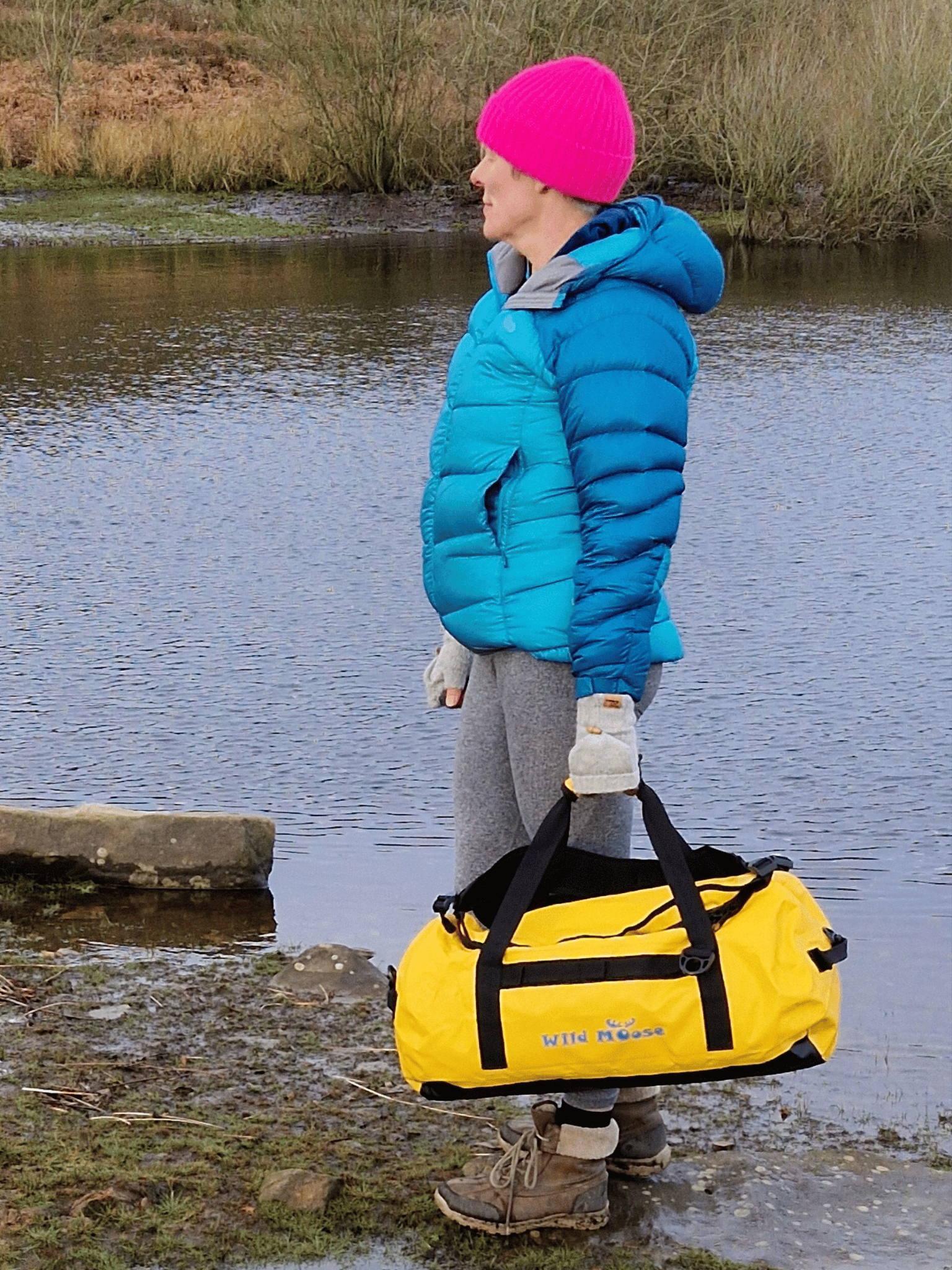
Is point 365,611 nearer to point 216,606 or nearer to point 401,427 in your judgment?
point 216,606

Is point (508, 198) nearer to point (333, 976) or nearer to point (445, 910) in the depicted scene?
point (445, 910)

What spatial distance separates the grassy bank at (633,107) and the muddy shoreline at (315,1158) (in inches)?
764

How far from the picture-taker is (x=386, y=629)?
724cm

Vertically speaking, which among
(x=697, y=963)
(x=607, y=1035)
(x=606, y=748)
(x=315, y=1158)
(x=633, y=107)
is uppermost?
(x=606, y=748)

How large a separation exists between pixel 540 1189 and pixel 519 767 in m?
0.64

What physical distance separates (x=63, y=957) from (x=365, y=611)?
135 inches

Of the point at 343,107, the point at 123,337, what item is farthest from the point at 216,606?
the point at 343,107

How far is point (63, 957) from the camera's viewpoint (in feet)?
13.8

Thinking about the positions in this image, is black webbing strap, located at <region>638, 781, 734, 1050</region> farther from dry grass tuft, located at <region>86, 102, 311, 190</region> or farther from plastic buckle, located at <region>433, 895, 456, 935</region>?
dry grass tuft, located at <region>86, 102, 311, 190</region>

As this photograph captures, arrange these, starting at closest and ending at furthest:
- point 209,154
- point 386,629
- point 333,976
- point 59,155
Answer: point 333,976 < point 386,629 < point 209,154 < point 59,155

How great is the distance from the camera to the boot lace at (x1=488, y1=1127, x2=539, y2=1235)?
286cm

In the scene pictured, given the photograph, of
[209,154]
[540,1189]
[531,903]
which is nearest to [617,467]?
[531,903]

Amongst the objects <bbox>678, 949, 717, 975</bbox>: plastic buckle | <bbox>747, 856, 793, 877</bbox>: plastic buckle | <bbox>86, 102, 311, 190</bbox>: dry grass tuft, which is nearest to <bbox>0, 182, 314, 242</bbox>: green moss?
<bbox>86, 102, 311, 190</bbox>: dry grass tuft

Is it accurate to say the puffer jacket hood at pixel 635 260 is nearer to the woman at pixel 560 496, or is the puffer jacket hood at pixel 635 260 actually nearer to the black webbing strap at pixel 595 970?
the woman at pixel 560 496
